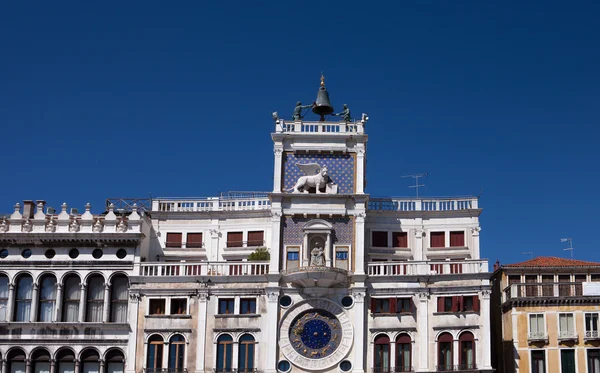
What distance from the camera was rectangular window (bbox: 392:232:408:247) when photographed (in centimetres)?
7125

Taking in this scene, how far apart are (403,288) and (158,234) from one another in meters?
18.0

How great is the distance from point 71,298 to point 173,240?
26.9ft

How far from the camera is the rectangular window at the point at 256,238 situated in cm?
7125

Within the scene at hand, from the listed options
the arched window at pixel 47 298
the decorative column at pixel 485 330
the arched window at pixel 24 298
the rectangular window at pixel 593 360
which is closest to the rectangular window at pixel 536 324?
the rectangular window at pixel 593 360

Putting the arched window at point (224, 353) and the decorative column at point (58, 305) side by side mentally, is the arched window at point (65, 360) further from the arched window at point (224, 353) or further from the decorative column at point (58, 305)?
the arched window at point (224, 353)

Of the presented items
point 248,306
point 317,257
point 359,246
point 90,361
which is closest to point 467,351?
point 359,246

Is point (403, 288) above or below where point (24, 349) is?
above

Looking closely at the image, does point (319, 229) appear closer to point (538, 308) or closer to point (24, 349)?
point (538, 308)

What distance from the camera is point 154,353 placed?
66.4 meters

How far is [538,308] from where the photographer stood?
6681 centimetres

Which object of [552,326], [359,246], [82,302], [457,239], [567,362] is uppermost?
[457,239]

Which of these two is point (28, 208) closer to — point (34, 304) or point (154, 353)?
point (34, 304)

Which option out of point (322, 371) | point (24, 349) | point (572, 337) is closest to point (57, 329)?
point (24, 349)

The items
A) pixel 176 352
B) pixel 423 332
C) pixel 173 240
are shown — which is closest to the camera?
pixel 423 332
